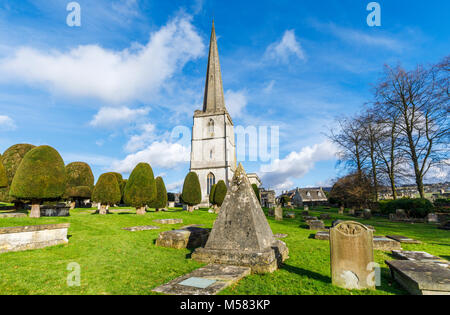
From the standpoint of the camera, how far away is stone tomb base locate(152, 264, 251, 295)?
3.45m

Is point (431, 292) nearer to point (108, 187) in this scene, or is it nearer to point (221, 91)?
point (108, 187)

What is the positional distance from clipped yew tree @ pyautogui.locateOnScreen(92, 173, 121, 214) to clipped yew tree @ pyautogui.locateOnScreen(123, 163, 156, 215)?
0.92 m

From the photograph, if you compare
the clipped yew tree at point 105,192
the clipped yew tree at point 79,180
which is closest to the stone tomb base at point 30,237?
the clipped yew tree at point 105,192

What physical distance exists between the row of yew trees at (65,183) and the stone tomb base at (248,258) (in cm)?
1145

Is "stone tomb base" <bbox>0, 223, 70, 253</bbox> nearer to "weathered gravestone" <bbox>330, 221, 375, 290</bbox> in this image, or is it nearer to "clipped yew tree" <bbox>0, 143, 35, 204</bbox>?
"weathered gravestone" <bbox>330, 221, 375, 290</bbox>

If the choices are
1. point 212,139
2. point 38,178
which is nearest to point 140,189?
point 38,178

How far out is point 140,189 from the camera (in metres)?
17.7

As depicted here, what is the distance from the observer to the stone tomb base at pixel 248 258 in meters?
4.73

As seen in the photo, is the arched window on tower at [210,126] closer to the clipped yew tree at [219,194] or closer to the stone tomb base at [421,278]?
the clipped yew tree at [219,194]

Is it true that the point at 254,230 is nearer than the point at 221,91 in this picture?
Yes

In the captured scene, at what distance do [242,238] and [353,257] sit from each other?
2.37 metres
